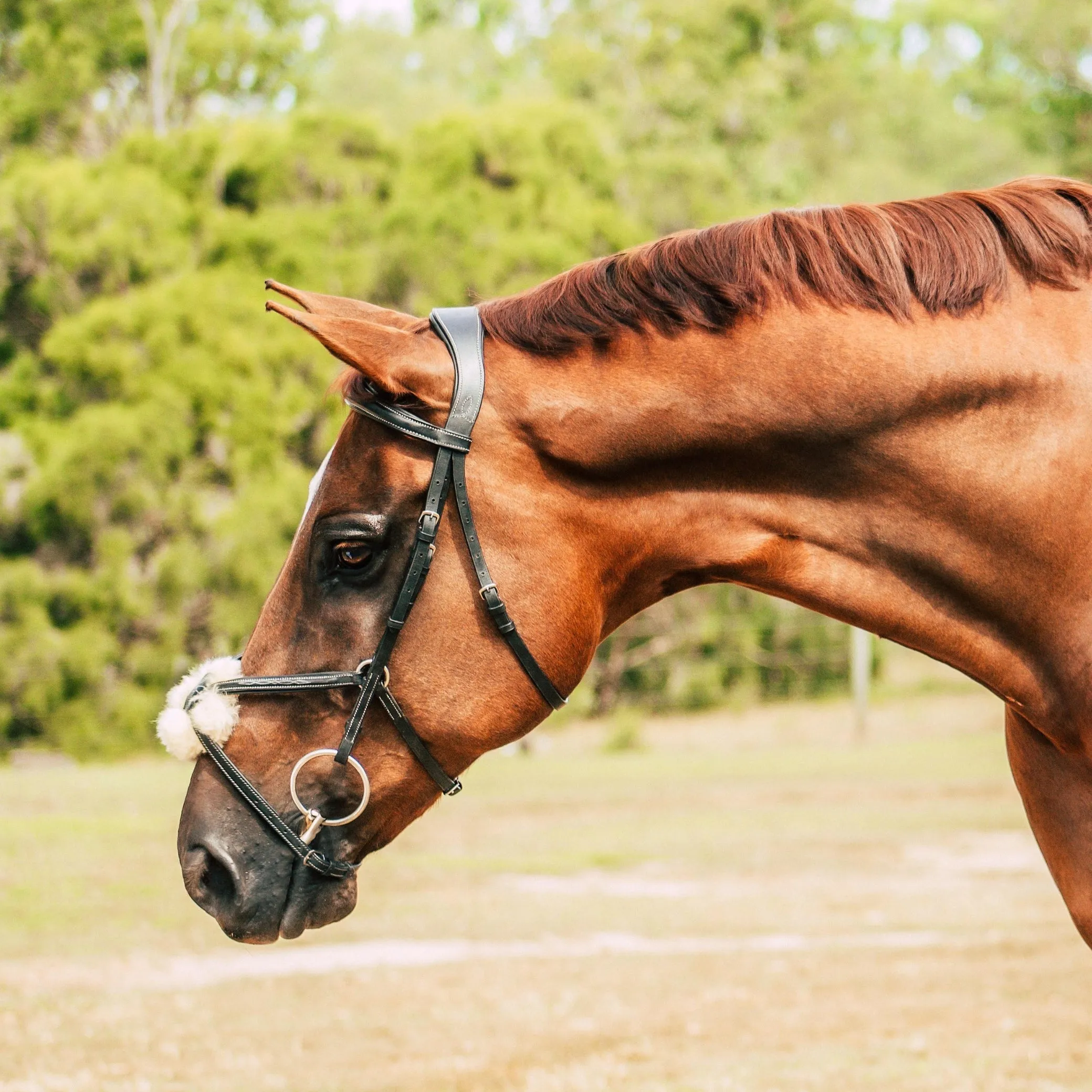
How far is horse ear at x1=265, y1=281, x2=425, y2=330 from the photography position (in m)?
2.72

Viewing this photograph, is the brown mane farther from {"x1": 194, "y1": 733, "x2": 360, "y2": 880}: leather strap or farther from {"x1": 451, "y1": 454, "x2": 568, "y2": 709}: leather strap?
{"x1": 194, "y1": 733, "x2": 360, "y2": 880}: leather strap

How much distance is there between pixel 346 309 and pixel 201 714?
965mm

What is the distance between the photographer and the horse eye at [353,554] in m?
2.75

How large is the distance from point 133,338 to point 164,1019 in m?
13.9

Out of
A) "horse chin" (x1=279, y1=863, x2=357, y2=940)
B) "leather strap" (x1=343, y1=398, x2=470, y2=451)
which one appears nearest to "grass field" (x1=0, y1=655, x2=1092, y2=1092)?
"horse chin" (x1=279, y1=863, x2=357, y2=940)

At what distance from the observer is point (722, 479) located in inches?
112

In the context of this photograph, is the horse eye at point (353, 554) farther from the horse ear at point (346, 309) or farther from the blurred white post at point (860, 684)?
the blurred white post at point (860, 684)

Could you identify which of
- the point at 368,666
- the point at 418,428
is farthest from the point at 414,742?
the point at 418,428

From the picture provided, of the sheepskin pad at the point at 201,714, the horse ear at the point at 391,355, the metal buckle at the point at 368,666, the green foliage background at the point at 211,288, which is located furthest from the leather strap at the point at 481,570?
the green foliage background at the point at 211,288

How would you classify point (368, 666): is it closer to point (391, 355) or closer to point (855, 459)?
point (391, 355)

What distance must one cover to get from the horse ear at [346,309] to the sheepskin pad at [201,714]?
789mm

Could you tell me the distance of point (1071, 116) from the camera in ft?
103

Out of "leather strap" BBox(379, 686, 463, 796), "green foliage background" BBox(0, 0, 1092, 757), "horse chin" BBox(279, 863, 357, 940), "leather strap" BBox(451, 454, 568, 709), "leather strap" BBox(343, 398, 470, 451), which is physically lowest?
"green foliage background" BBox(0, 0, 1092, 757)

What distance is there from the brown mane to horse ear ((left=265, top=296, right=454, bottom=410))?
0.17 meters
